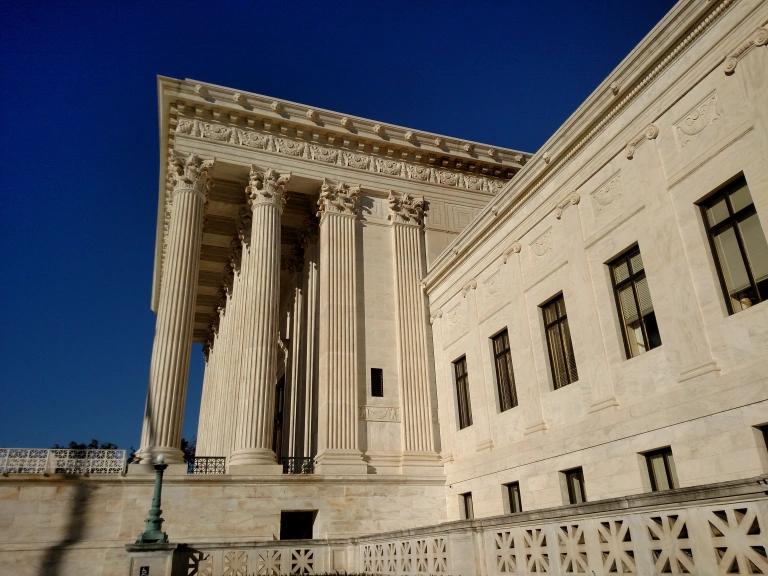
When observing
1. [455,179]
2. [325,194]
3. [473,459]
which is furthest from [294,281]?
[473,459]

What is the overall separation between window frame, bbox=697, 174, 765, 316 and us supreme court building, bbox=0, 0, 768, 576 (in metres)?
0.05

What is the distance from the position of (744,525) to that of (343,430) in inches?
655

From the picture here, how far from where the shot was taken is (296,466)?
74.8 ft

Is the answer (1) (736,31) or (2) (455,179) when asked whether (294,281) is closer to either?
(2) (455,179)

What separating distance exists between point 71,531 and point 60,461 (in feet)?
7.02

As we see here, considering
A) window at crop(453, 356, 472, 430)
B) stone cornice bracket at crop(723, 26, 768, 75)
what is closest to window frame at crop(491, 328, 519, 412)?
window at crop(453, 356, 472, 430)

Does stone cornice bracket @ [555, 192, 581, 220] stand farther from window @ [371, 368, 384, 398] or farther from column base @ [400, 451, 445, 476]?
column base @ [400, 451, 445, 476]

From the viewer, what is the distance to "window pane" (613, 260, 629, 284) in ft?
47.2

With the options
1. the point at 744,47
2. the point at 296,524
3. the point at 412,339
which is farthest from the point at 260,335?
the point at 744,47

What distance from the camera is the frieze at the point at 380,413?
73.5 feet

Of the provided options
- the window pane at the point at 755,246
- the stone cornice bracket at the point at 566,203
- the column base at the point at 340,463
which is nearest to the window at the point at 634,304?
the stone cornice bracket at the point at 566,203

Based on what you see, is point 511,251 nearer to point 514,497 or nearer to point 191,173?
point 514,497

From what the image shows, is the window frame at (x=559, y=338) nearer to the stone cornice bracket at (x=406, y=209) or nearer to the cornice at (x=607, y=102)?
the cornice at (x=607, y=102)

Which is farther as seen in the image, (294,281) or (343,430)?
(294,281)
